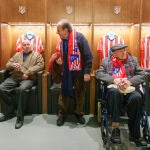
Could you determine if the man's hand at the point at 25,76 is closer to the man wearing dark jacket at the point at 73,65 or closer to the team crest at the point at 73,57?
the man wearing dark jacket at the point at 73,65

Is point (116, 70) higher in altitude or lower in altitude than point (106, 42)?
lower

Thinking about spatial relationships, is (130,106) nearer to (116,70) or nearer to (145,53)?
(116,70)

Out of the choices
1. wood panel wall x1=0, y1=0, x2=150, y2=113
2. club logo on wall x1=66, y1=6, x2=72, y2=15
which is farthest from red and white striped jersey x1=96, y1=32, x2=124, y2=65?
club logo on wall x1=66, y1=6, x2=72, y2=15

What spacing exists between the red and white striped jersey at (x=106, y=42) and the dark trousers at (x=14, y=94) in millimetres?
1267

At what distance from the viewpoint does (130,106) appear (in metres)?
3.03

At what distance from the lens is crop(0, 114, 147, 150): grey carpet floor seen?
306 cm

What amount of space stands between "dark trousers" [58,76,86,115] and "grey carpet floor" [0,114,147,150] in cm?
18

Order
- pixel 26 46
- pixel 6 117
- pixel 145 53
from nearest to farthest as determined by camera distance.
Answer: pixel 6 117 → pixel 26 46 → pixel 145 53

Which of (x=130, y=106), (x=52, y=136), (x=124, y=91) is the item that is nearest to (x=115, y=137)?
(x=130, y=106)

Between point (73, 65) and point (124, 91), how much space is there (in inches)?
34.6

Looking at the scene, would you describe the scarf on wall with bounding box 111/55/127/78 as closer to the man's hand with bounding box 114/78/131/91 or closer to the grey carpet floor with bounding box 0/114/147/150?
the man's hand with bounding box 114/78/131/91

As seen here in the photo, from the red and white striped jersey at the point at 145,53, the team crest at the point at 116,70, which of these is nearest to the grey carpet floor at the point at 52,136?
the team crest at the point at 116,70

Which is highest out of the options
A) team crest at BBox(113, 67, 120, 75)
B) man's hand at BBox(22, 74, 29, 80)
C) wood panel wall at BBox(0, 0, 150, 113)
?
wood panel wall at BBox(0, 0, 150, 113)

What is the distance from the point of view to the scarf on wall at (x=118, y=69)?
334cm
